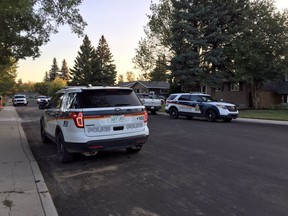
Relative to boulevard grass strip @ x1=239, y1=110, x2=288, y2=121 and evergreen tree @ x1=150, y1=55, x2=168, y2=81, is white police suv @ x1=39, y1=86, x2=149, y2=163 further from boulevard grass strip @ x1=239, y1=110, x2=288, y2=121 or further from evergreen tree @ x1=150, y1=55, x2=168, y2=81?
evergreen tree @ x1=150, y1=55, x2=168, y2=81

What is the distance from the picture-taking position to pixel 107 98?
24.3 ft

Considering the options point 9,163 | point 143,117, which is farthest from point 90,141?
point 9,163

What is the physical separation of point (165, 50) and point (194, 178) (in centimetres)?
3292

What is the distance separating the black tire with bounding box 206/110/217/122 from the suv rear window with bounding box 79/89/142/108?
11.4 m

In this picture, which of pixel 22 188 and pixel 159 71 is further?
pixel 159 71

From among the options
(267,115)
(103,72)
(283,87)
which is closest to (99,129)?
(267,115)

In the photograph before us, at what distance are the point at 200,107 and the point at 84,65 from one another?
55.6 m

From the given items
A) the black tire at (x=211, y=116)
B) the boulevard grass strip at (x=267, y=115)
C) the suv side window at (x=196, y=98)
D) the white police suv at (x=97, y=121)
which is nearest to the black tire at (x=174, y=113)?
the suv side window at (x=196, y=98)

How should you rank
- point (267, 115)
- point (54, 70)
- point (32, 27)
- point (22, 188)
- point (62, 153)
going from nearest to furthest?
point (22, 188), point (62, 153), point (32, 27), point (267, 115), point (54, 70)

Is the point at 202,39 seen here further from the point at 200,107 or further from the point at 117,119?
the point at 117,119

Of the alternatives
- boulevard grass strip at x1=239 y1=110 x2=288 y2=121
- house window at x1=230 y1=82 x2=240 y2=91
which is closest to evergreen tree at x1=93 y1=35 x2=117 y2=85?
house window at x1=230 y1=82 x2=240 y2=91

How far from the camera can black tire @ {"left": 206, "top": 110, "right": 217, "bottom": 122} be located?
18.4 meters

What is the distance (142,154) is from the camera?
8.49 meters

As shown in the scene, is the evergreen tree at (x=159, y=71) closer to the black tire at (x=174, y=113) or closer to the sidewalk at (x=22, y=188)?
the black tire at (x=174, y=113)
